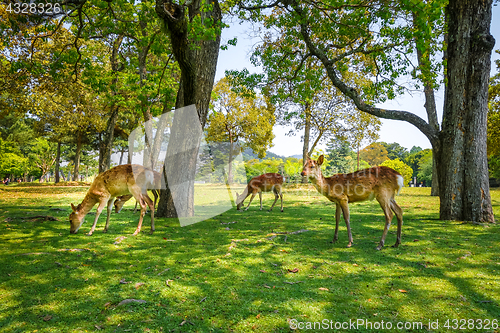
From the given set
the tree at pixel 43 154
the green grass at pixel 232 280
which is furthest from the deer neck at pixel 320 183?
the tree at pixel 43 154

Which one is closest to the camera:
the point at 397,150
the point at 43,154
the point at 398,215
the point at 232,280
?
the point at 232,280

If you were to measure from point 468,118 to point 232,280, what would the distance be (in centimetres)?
816

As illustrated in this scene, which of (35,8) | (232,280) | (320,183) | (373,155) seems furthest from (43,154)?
(373,155)

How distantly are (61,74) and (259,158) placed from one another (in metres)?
27.6

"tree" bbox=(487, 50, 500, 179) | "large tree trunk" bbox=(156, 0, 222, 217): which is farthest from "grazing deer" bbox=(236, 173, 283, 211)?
"tree" bbox=(487, 50, 500, 179)

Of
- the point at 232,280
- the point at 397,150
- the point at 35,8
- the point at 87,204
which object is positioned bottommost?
the point at 232,280

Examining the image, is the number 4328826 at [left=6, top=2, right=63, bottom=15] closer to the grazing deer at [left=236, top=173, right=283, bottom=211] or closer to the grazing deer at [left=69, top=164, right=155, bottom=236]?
the grazing deer at [left=69, top=164, right=155, bottom=236]

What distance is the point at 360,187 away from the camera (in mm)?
5758

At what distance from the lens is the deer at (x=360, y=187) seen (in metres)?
5.66

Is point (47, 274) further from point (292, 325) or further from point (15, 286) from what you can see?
point (292, 325)

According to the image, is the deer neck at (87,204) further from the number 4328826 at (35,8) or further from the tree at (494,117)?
the tree at (494,117)

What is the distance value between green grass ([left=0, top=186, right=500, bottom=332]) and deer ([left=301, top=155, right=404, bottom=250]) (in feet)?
2.50

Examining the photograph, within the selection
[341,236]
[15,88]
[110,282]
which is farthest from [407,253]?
[15,88]

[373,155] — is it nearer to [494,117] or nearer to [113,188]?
[494,117]
